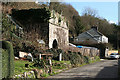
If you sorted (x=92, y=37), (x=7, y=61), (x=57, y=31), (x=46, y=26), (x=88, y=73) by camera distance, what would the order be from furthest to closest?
(x=92, y=37) → (x=57, y=31) → (x=46, y=26) → (x=88, y=73) → (x=7, y=61)

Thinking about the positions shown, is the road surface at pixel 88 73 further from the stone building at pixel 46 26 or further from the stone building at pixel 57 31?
the stone building at pixel 57 31

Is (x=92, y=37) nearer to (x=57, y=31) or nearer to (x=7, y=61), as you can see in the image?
(x=57, y=31)

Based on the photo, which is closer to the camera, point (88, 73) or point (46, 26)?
point (88, 73)

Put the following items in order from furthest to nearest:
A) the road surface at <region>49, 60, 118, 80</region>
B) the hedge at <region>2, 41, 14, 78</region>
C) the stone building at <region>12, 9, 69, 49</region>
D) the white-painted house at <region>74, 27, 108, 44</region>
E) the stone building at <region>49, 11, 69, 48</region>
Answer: the white-painted house at <region>74, 27, 108, 44</region> → the stone building at <region>49, 11, 69, 48</region> → the stone building at <region>12, 9, 69, 49</region> → the road surface at <region>49, 60, 118, 80</region> → the hedge at <region>2, 41, 14, 78</region>

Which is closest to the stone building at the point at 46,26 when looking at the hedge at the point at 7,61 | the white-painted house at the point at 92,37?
the hedge at the point at 7,61

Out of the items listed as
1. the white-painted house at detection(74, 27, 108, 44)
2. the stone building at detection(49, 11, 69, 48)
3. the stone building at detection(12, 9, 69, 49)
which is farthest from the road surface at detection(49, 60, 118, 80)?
the white-painted house at detection(74, 27, 108, 44)

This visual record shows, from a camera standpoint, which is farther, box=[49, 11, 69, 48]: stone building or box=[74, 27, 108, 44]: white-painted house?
Answer: box=[74, 27, 108, 44]: white-painted house

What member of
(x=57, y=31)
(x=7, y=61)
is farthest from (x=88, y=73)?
(x=57, y=31)

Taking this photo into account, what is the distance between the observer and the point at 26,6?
873 inches

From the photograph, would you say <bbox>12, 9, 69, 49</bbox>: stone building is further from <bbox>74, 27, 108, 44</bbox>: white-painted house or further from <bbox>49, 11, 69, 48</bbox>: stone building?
<bbox>74, 27, 108, 44</bbox>: white-painted house

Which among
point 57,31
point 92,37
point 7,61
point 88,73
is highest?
point 92,37

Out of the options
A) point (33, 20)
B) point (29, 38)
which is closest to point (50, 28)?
point (33, 20)

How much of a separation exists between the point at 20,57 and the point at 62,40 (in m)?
10.2

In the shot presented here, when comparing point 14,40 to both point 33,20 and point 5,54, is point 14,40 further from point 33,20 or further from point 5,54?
point 5,54
